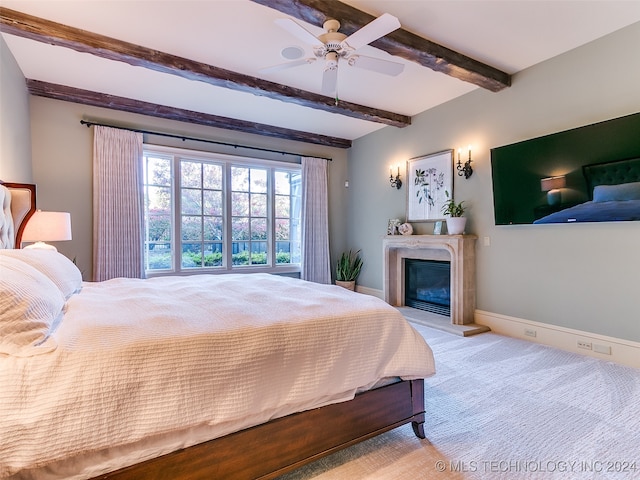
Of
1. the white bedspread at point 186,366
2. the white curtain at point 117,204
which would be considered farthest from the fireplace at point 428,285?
the white curtain at point 117,204

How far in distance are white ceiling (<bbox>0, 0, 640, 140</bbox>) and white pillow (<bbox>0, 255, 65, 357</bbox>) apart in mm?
2332

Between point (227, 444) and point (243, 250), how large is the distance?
4.11m

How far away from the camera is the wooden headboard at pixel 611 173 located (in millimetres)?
2732

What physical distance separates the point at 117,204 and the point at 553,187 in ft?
16.5

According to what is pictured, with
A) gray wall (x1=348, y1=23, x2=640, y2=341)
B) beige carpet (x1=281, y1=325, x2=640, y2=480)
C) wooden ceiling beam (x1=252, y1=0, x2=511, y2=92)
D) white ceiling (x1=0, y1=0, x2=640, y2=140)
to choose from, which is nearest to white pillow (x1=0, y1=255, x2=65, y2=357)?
beige carpet (x1=281, y1=325, x2=640, y2=480)

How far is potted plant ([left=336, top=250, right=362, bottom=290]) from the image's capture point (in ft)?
19.4

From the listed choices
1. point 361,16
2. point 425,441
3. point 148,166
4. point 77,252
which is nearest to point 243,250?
point 148,166

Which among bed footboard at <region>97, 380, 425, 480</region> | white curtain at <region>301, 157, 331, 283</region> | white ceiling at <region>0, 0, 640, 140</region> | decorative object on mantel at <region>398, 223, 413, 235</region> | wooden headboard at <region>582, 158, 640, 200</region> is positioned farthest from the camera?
white curtain at <region>301, 157, 331, 283</region>

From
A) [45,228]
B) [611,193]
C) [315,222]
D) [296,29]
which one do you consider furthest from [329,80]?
[315,222]

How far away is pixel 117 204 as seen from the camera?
4.21 meters

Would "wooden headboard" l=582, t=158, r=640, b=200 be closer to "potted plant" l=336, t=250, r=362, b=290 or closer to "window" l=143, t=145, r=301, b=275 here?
"potted plant" l=336, t=250, r=362, b=290

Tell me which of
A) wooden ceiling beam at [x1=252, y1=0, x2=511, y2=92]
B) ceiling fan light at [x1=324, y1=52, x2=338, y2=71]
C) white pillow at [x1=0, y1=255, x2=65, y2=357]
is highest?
wooden ceiling beam at [x1=252, y1=0, x2=511, y2=92]

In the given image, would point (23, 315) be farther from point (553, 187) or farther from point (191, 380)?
point (553, 187)

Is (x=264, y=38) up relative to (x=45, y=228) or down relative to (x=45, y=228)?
up
